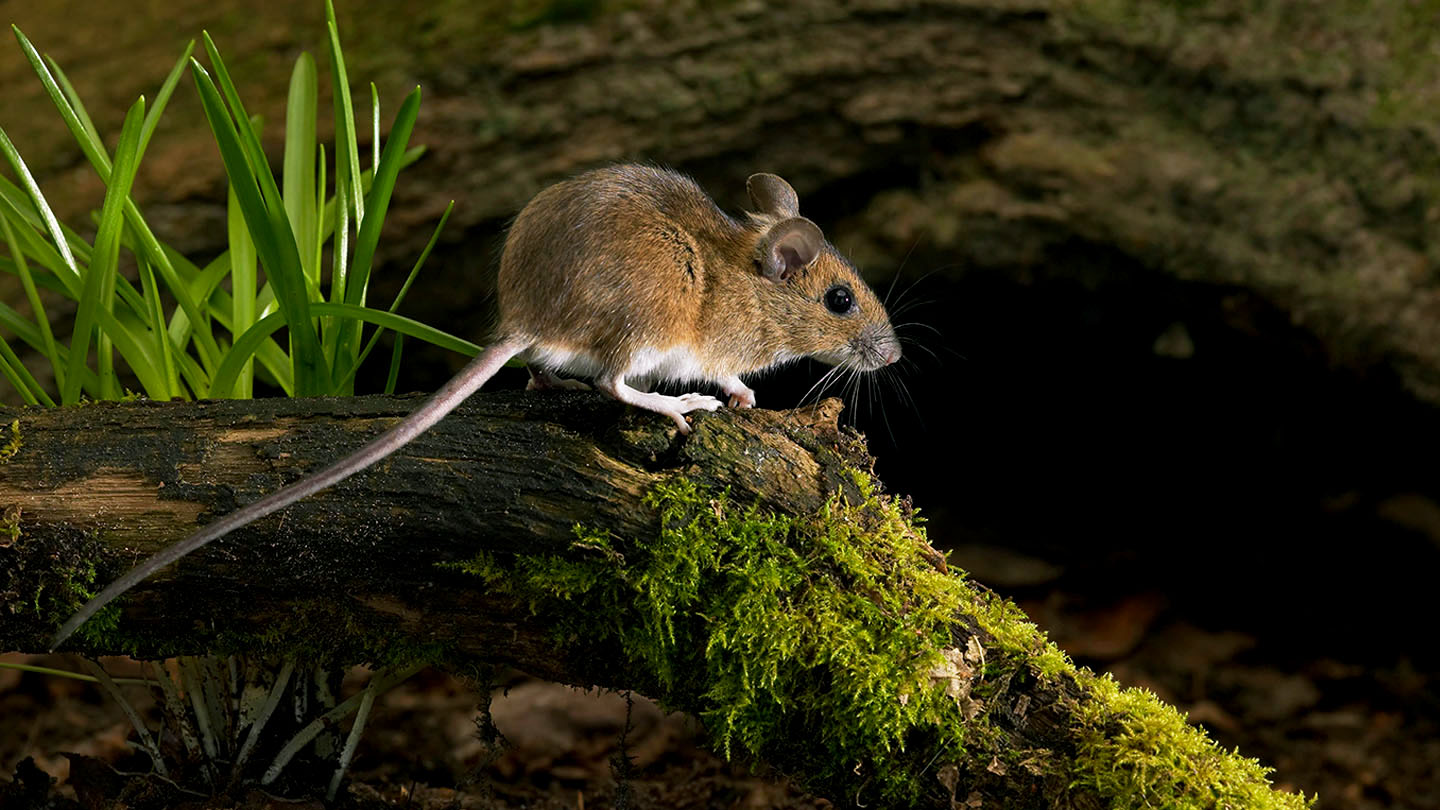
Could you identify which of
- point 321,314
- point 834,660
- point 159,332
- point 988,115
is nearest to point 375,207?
point 321,314

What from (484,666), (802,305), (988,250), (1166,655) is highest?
(802,305)

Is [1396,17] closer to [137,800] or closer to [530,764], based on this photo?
[530,764]

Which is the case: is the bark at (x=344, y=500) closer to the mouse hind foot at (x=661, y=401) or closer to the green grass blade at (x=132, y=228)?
the mouse hind foot at (x=661, y=401)

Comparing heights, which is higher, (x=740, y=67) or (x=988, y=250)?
(x=740, y=67)

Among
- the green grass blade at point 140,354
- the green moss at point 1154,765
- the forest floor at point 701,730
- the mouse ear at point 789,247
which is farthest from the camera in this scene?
the forest floor at point 701,730

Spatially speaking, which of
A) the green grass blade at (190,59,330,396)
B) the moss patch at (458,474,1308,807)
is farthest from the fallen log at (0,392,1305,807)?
the green grass blade at (190,59,330,396)

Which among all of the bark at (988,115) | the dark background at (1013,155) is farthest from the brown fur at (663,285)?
the bark at (988,115)

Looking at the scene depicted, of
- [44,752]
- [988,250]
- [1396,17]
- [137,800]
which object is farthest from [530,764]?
[1396,17]
